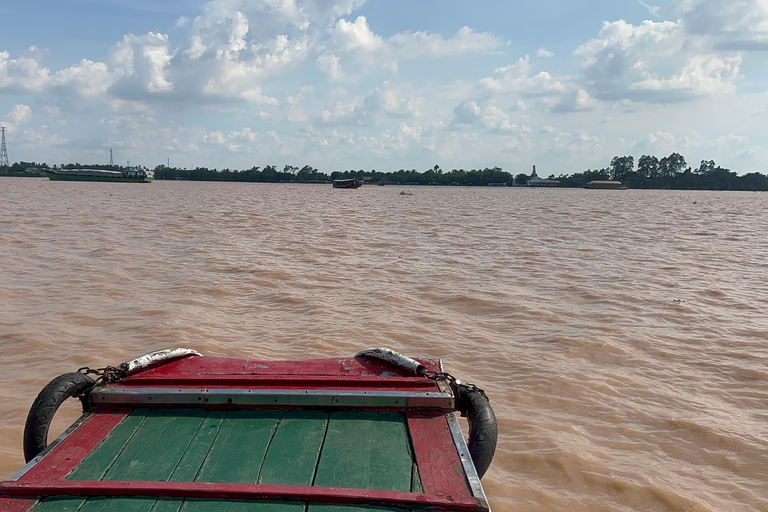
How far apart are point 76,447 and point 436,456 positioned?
65.6 inches

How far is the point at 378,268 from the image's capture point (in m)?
12.6

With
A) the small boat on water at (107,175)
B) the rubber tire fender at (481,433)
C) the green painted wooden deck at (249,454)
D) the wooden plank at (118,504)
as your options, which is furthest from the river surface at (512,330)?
the small boat on water at (107,175)

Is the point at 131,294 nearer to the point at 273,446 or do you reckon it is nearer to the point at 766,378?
the point at 273,446

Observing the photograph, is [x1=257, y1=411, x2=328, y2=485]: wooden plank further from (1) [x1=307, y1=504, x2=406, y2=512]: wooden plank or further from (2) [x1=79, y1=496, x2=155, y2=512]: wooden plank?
(2) [x1=79, y1=496, x2=155, y2=512]: wooden plank

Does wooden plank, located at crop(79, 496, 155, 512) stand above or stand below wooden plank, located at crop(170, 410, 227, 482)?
below

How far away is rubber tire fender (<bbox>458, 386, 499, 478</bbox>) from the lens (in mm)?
2939

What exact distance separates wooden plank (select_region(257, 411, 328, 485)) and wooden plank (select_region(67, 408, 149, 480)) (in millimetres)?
703

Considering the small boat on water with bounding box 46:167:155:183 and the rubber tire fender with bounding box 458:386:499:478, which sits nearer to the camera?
the rubber tire fender with bounding box 458:386:499:478

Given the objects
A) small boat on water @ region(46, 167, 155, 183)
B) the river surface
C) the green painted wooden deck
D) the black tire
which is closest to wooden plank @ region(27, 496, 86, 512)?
the green painted wooden deck

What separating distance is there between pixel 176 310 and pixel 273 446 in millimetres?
6524

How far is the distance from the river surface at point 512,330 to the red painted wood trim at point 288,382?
161 centimetres

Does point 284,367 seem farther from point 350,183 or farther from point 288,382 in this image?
point 350,183

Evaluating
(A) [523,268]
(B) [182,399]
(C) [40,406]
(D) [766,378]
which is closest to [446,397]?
(B) [182,399]

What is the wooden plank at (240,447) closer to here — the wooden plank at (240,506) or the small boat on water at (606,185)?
the wooden plank at (240,506)
